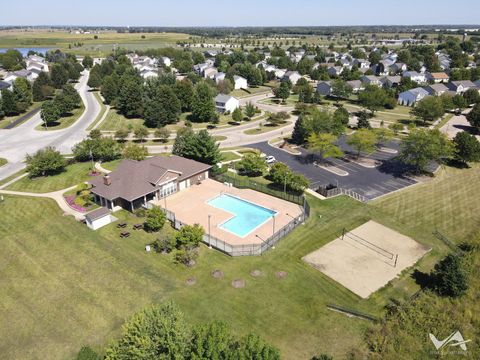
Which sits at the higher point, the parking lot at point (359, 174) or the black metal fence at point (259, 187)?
the black metal fence at point (259, 187)

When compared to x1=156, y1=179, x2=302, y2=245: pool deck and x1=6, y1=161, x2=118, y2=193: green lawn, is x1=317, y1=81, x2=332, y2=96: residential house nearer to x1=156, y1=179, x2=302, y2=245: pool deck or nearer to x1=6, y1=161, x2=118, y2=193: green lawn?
x1=156, y1=179, x2=302, y2=245: pool deck

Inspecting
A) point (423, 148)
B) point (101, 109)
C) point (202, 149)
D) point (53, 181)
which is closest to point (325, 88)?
point (423, 148)

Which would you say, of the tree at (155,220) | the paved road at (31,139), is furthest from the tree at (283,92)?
the tree at (155,220)

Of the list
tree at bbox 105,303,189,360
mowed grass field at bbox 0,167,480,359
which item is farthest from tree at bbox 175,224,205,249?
tree at bbox 105,303,189,360

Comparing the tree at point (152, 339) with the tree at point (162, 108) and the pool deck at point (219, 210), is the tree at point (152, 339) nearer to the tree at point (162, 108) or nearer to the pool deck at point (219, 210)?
the pool deck at point (219, 210)

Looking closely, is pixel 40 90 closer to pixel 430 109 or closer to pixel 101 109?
pixel 101 109

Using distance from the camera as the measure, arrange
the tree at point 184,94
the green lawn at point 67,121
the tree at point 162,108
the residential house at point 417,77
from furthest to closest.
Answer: the residential house at point 417,77
the tree at point 184,94
the green lawn at point 67,121
the tree at point 162,108
